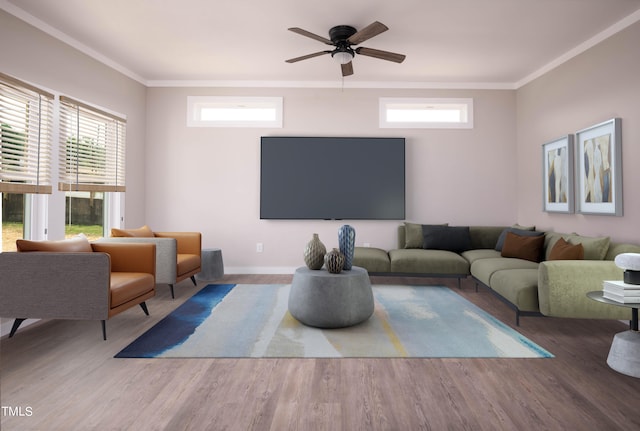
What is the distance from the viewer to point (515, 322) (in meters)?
3.44

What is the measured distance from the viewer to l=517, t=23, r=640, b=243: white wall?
141 inches

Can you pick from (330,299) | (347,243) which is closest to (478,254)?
(347,243)

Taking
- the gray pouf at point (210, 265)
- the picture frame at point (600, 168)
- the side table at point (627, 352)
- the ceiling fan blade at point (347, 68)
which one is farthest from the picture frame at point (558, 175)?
the gray pouf at point (210, 265)

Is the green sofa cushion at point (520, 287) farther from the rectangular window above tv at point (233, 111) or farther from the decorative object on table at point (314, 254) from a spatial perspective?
the rectangular window above tv at point (233, 111)

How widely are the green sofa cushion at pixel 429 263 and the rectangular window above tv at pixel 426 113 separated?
2.00 m

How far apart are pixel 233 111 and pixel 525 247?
4.35 metres

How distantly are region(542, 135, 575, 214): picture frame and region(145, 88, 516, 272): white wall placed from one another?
2.64 ft

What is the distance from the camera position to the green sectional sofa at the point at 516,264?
118 inches

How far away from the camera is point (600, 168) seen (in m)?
3.93

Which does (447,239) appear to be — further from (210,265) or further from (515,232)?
(210,265)

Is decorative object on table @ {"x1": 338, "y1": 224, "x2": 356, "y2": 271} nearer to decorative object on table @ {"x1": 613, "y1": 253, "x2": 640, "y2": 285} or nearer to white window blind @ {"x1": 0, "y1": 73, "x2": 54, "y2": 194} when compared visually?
decorative object on table @ {"x1": 613, "y1": 253, "x2": 640, "y2": 285}

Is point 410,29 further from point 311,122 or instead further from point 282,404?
point 282,404

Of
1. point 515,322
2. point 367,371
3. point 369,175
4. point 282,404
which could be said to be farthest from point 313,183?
point 282,404

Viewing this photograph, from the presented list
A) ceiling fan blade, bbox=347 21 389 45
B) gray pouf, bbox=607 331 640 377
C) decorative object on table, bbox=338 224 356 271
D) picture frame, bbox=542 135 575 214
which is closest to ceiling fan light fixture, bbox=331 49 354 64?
ceiling fan blade, bbox=347 21 389 45
